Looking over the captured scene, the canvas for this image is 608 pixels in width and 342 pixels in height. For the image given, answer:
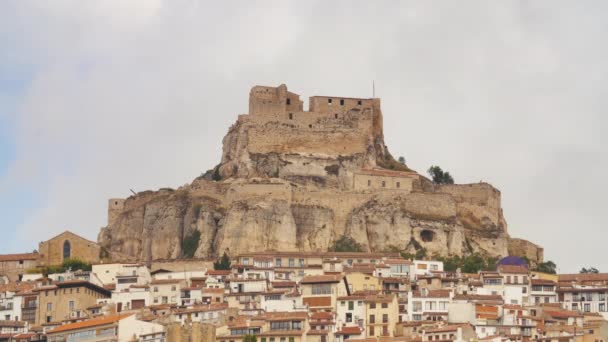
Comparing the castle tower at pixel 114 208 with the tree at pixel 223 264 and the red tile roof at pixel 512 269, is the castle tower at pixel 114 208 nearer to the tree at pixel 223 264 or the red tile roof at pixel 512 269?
the tree at pixel 223 264

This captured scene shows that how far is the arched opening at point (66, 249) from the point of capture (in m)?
103

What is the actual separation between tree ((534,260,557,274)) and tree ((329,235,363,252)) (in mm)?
11463

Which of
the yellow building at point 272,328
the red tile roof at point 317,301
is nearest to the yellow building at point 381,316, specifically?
the red tile roof at point 317,301

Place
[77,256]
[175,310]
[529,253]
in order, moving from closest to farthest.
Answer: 1. [175,310]
2. [77,256]
3. [529,253]

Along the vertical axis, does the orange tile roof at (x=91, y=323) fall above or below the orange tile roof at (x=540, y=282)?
below

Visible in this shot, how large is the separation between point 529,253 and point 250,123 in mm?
20877

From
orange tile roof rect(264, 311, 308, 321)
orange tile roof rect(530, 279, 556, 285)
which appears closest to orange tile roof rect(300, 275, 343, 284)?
orange tile roof rect(264, 311, 308, 321)

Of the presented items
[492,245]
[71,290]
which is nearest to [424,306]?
[71,290]

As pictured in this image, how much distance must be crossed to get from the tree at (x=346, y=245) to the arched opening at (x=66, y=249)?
1651 centimetres

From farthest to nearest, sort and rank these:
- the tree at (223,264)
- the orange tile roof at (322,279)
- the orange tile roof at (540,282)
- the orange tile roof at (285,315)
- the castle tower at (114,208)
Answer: the castle tower at (114,208) < the tree at (223,264) < the orange tile roof at (540,282) < the orange tile roof at (322,279) < the orange tile roof at (285,315)

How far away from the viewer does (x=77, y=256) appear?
10312 centimetres

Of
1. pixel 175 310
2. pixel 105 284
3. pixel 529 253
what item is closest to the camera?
pixel 175 310

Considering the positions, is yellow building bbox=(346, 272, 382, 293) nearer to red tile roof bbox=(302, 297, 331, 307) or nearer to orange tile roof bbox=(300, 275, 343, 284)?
orange tile roof bbox=(300, 275, 343, 284)

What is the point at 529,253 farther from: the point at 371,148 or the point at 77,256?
the point at 77,256
